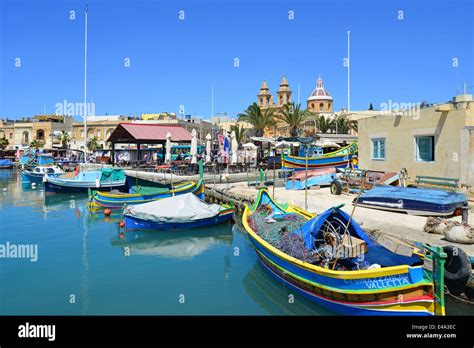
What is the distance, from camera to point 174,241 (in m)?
19.4

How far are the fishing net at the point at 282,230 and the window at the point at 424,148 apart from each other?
33.2 feet

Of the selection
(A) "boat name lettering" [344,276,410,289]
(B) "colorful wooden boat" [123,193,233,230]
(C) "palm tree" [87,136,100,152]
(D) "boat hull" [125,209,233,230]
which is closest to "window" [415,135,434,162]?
(B) "colorful wooden boat" [123,193,233,230]

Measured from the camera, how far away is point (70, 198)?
3628cm

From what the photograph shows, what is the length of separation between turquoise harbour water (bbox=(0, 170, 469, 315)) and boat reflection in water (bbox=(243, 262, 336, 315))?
0.09 ft

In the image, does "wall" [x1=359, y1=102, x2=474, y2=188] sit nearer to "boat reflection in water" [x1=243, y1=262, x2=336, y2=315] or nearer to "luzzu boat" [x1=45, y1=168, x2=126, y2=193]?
"boat reflection in water" [x1=243, y1=262, x2=336, y2=315]

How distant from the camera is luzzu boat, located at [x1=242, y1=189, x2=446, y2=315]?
8.62 meters

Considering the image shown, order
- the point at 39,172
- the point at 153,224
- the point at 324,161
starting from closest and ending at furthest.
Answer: the point at 153,224, the point at 324,161, the point at 39,172

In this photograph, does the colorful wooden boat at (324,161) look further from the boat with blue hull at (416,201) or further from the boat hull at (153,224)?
the boat hull at (153,224)

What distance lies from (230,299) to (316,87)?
88126mm

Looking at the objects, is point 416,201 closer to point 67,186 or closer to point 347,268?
point 347,268

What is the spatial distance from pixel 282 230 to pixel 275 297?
7.68 ft

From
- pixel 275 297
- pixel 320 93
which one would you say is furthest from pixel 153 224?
pixel 320 93
